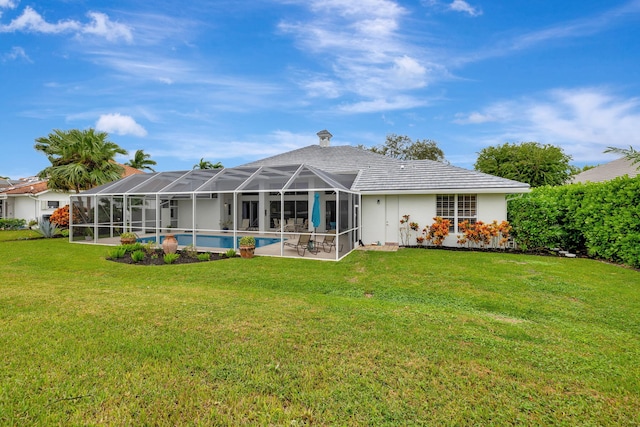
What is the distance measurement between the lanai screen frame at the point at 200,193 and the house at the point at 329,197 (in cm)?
4

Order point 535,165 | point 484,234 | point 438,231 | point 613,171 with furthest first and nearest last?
point 535,165 < point 613,171 < point 438,231 < point 484,234

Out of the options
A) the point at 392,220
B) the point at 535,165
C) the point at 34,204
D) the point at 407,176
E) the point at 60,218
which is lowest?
the point at 392,220

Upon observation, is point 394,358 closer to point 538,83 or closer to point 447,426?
point 447,426

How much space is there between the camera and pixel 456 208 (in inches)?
574

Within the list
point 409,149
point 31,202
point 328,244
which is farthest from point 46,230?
point 409,149

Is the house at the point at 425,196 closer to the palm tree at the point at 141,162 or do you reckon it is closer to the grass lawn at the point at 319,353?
the grass lawn at the point at 319,353

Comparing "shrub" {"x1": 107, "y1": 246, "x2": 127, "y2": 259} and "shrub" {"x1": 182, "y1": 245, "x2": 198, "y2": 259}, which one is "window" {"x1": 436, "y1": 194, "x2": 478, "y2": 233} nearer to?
"shrub" {"x1": 182, "y1": 245, "x2": 198, "y2": 259}

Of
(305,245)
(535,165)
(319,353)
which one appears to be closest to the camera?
(319,353)

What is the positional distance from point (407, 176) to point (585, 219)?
730cm

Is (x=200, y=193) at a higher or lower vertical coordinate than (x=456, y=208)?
higher

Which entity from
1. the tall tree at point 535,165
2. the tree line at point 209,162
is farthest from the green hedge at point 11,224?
the tall tree at point 535,165

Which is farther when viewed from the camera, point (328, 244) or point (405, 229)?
point (405, 229)

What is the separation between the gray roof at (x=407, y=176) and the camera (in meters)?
14.0

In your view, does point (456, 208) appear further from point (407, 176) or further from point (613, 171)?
point (613, 171)
